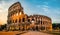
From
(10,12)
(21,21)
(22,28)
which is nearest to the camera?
(22,28)

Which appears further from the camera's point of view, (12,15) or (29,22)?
(12,15)

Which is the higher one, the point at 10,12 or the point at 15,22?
the point at 10,12

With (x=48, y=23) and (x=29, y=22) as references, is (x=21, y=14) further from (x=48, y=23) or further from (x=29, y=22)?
(x=48, y=23)

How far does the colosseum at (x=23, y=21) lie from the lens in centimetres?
3897

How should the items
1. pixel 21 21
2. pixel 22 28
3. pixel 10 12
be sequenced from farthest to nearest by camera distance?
pixel 10 12, pixel 21 21, pixel 22 28

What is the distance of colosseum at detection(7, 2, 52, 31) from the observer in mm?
38969

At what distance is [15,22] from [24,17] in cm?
371

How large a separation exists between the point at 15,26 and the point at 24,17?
4.15 m

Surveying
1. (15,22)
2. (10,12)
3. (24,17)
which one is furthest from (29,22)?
(10,12)

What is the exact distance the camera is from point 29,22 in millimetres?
40469

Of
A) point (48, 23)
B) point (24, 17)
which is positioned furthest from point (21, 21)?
point (48, 23)

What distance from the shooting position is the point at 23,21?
1636 inches

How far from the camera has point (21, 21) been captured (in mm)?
41062

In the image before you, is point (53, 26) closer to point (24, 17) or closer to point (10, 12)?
point (24, 17)
